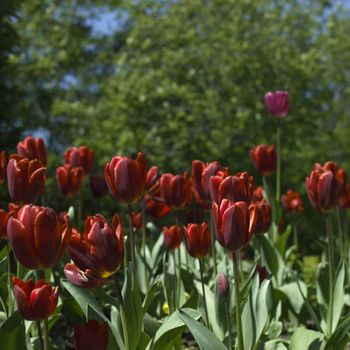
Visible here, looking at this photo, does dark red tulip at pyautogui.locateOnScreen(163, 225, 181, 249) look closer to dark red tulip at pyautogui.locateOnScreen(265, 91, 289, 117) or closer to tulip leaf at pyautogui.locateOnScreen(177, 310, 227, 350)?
tulip leaf at pyautogui.locateOnScreen(177, 310, 227, 350)

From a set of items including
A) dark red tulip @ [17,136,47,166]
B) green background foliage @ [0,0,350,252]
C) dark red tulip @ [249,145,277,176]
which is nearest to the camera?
dark red tulip @ [17,136,47,166]

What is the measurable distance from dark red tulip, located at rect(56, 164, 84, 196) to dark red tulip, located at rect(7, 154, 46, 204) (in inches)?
37.6

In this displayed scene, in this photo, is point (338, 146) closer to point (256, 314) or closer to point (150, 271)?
point (150, 271)

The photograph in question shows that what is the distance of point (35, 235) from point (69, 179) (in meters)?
1.52

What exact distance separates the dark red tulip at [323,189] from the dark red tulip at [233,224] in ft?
2.14

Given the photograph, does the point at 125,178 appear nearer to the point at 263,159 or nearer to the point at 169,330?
the point at 169,330

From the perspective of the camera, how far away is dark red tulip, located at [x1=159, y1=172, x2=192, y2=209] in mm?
2777

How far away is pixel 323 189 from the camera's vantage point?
2.42m

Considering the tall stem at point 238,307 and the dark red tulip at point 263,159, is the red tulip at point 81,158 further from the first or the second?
the tall stem at point 238,307

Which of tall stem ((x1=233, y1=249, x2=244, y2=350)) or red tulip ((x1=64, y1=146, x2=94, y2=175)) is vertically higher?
red tulip ((x1=64, y1=146, x2=94, y2=175))

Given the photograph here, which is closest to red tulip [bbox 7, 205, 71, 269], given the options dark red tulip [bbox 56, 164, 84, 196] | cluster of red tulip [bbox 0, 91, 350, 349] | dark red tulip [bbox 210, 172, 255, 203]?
cluster of red tulip [bbox 0, 91, 350, 349]

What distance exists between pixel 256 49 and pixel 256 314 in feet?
32.9

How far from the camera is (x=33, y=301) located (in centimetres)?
166

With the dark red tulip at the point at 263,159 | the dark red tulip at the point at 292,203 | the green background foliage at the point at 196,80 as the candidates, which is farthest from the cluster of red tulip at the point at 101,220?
the green background foliage at the point at 196,80
